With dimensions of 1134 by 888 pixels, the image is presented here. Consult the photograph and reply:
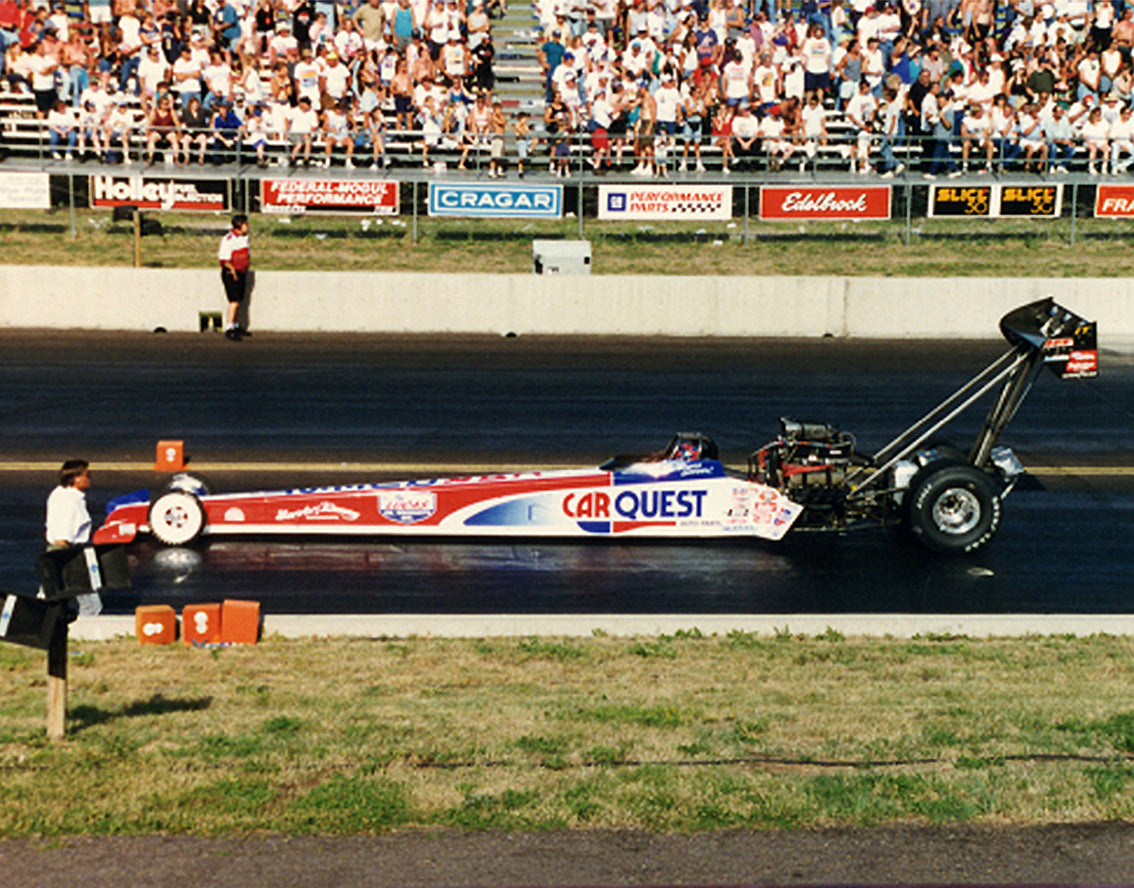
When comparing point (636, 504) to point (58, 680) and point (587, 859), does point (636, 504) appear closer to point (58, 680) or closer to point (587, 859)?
point (58, 680)

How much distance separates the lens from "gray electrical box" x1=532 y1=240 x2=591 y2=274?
24625 mm

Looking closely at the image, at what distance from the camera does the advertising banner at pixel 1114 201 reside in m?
27.4

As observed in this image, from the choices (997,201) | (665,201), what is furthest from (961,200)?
(665,201)

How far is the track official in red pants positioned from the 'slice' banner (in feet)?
41.0

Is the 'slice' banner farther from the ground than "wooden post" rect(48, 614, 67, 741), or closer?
farther from the ground

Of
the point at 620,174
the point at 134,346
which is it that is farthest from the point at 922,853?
the point at 620,174

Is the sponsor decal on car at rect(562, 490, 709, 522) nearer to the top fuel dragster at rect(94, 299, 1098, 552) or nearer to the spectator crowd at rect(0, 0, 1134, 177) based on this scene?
the top fuel dragster at rect(94, 299, 1098, 552)

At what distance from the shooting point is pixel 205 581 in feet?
42.4

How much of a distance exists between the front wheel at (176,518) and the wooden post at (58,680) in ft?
16.6

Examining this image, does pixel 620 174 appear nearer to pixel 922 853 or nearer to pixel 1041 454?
pixel 1041 454

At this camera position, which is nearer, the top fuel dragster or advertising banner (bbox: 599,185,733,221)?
the top fuel dragster

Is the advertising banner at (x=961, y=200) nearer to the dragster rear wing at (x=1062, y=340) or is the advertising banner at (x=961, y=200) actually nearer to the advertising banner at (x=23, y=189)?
Result: the dragster rear wing at (x=1062, y=340)

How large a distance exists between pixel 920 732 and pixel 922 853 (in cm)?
173

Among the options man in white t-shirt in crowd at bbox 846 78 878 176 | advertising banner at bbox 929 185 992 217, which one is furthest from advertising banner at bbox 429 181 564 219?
advertising banner at bbox 929 185 992 217
